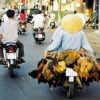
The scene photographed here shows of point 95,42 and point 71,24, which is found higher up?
point 71,24

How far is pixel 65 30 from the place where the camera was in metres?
8.82

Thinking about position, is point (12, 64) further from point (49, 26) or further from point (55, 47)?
point (49, 26)

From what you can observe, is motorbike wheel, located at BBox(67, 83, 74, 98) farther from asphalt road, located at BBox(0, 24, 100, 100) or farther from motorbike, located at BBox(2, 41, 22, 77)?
motorbike, located at BBox(2, 41, 22, 77)

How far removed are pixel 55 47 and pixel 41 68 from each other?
1.66 feet

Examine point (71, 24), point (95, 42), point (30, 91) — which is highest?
point (71, 24)

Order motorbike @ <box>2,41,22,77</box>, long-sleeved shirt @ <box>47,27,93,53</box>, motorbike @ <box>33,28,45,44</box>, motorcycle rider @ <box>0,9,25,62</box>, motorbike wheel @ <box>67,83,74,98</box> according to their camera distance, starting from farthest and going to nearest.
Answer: motorbike @ <box>33,28,45,44</box> < motorcycle rider @ <box>0,9,25,62</box> < motorbike @ <box>2,41,22,77</box> < long-sleeved shirt @ <box>47,27,93,53</box> < motorbike wheel @ <box>67,83,74,98</box>

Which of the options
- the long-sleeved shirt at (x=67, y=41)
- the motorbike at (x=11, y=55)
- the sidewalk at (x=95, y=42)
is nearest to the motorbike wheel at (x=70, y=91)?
the long-sleeved shirt at (x=67, y=41)

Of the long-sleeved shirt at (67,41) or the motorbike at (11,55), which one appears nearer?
the long-sleeved shirt at (67,41)

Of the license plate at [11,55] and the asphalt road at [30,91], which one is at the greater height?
the license plate at [11,55]

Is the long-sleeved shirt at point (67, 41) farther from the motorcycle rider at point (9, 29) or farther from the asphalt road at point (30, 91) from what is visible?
the motorcycle rider at point (9, 29)

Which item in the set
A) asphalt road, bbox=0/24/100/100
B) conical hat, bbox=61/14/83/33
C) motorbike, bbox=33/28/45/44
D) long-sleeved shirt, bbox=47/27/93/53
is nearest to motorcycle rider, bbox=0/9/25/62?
asphalt road, bbox=0/24/100/100

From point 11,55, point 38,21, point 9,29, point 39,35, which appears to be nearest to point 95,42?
point 39,35

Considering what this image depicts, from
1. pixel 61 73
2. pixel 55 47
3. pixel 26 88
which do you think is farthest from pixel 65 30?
pixel 26 88

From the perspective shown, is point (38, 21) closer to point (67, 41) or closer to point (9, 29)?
point (9, 29)
